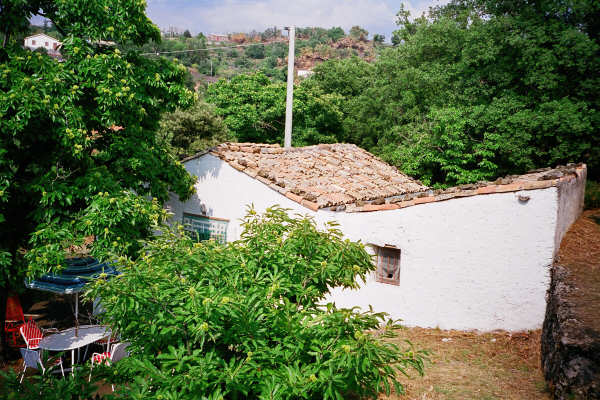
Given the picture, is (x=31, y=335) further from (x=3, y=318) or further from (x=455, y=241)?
(x=455, y=241)

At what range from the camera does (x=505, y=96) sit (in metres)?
15.9

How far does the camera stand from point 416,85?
20297 mm

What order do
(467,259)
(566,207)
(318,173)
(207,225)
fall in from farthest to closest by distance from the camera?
(318,173) < (207,225) < (566,207) < (467,259)

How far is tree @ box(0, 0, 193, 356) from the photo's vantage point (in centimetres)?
671

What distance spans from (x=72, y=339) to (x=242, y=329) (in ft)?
18.7

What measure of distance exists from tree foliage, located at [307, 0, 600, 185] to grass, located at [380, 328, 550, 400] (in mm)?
9310

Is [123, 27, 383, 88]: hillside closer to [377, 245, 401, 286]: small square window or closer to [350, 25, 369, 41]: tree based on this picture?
[350, 25, 369, 41]: tree

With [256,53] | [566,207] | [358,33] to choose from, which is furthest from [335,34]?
[566,207]

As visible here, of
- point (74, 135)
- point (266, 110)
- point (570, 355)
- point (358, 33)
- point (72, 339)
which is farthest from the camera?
point (358, 33)

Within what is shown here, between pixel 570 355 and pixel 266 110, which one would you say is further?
pixel 266 110

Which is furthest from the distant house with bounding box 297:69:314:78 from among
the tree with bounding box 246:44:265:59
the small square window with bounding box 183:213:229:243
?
the small square window with bounding box 183:213:229:243

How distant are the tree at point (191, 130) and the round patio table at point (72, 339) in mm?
11157

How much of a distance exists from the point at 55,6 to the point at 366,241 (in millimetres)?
7255

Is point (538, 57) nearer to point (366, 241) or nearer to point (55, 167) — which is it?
point (366, 241)
